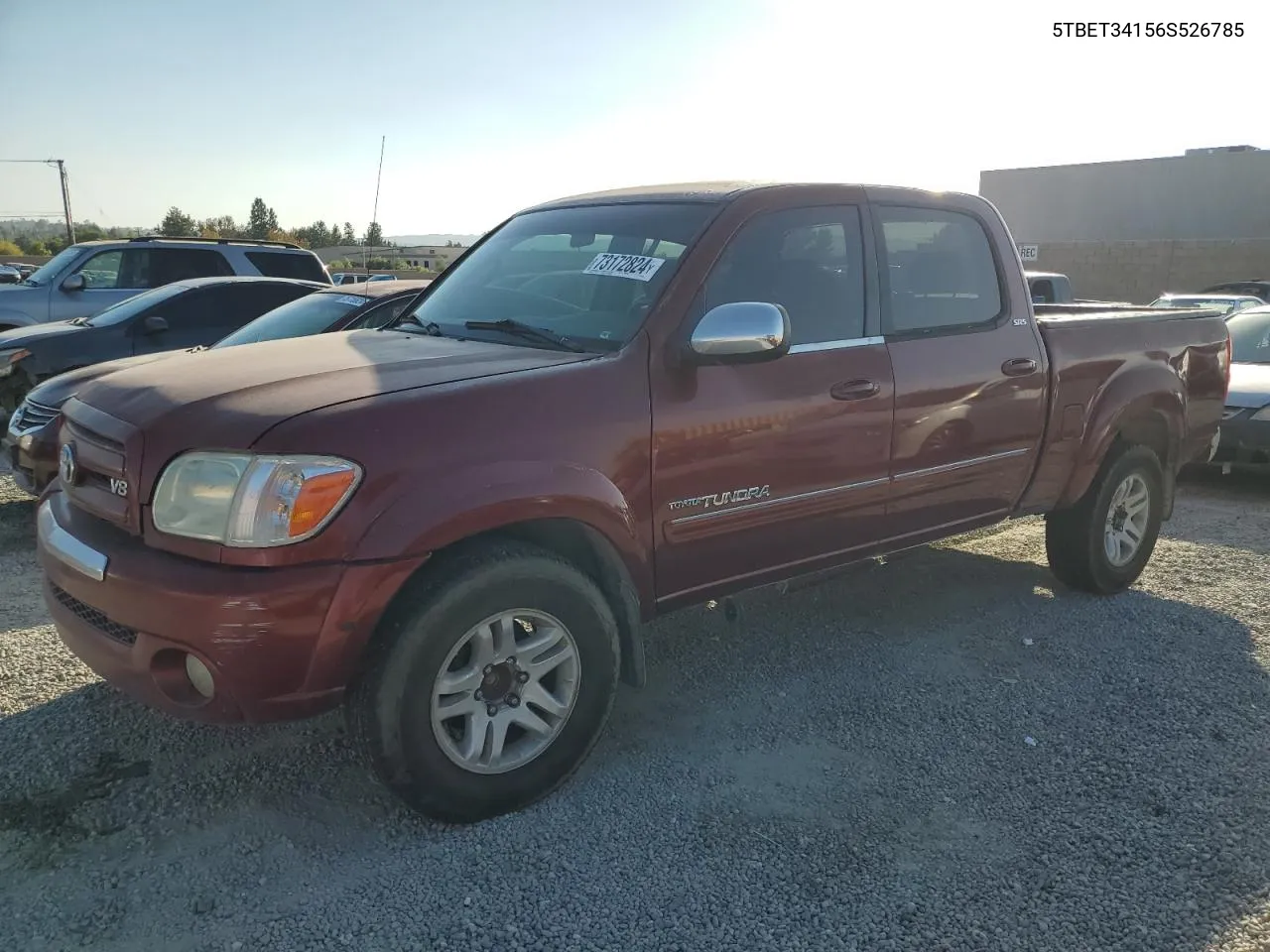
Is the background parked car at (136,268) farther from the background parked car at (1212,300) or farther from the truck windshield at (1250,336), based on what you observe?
the background parked car at (1212,300)

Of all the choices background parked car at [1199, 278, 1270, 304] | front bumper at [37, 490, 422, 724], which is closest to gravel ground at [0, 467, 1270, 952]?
front bumper at [37, 490, 422, 724]

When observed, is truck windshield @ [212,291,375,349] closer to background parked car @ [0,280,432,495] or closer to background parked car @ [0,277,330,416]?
background parked car @ [0,280,432,495]

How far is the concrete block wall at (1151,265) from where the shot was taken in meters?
26.8

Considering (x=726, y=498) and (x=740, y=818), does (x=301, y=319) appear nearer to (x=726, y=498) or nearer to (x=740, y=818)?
(x=726, y=498)

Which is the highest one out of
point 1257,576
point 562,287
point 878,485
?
point 562,287

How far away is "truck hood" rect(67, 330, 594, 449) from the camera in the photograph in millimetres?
2803

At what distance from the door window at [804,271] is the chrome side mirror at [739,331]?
10.7 inches

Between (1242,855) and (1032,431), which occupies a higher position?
(1032,431)

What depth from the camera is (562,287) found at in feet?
12.5

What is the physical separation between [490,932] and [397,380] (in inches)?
61.7

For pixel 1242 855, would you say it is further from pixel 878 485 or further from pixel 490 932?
pixel 490 932

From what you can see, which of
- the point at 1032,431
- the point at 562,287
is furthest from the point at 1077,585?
the point at 562,287

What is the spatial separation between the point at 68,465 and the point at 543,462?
1528 millimetres

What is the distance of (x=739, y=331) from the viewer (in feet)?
10.6
